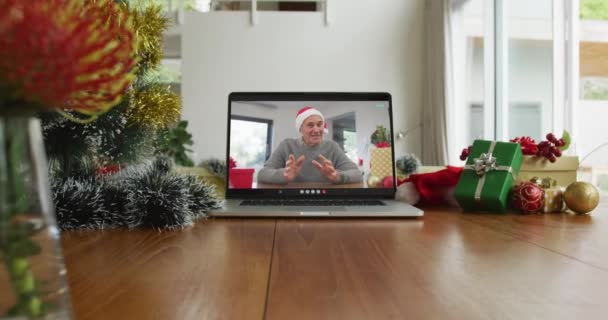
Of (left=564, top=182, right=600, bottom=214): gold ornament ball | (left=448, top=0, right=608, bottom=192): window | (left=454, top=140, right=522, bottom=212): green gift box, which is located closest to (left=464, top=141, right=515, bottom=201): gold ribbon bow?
(left=454, top=140, right=522, bottom=212): green gift box

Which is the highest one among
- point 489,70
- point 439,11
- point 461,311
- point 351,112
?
point 439,11

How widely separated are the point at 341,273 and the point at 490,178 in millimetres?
642

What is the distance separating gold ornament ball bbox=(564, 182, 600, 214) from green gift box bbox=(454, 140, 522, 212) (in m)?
0.11

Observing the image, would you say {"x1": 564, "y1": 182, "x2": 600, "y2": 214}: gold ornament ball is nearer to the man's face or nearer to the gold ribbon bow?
the gold ribbon bow

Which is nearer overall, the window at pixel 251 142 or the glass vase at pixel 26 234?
the glass vase at pixel 26 234

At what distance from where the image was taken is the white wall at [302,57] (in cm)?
472

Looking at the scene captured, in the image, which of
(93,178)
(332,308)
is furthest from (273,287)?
(93,178)

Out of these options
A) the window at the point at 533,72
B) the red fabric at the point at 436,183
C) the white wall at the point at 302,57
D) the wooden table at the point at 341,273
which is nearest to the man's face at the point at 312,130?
the red fabric at the point at 436,183

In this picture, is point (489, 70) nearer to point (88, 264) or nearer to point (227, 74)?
point (227, 74)

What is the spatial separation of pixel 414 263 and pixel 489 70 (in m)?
3.68

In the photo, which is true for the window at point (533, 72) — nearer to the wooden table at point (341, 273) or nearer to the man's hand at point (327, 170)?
the man's hand at point (327, 170)

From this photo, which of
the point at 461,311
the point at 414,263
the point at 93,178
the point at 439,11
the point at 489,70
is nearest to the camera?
the point at 461,311

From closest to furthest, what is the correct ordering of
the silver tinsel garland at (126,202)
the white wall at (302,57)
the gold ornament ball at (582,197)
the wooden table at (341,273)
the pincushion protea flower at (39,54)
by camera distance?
the pincushion protea flower at (39,54), the wooden table at (341,273), the silver tinsel garland at (126,202), the gold ornament ball at (582,197), the white wall at (302,57)

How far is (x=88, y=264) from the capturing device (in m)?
0.51
